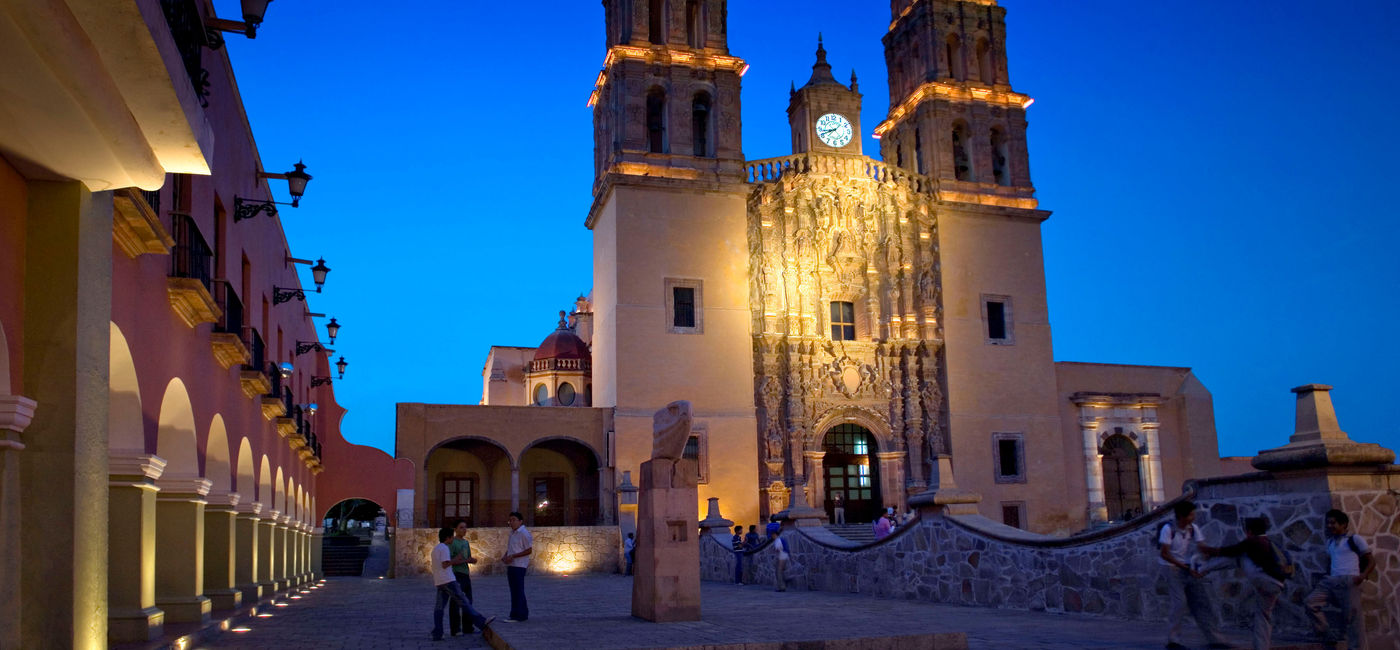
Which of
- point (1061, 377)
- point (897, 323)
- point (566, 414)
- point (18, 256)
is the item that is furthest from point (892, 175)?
point (18, 256)

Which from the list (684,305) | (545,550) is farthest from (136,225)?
(684,305)

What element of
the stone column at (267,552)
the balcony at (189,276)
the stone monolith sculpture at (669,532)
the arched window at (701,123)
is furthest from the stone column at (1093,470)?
the balcony at (189,276)

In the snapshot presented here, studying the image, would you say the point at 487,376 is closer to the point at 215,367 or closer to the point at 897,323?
the point at 897,323

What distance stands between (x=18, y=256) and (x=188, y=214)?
433 centimetres

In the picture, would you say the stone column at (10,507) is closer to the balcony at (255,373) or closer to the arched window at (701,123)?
the balcony at (255,373)

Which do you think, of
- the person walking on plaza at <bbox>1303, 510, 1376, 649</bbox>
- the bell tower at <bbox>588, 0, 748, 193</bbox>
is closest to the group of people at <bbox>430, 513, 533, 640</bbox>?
the person walking on plaza at <bbox>1303, 510, 1376, 649</bbox>

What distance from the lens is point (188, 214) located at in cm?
1052

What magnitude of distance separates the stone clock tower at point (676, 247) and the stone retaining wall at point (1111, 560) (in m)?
11.7

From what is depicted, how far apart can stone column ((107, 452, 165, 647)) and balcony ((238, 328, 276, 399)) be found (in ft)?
15.8

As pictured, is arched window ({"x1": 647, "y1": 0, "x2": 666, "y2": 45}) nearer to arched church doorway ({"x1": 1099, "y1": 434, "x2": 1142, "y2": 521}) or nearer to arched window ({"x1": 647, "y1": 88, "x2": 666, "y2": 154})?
arched window ({"x1": 647, "y1": 88, "x2": 666, "y2": 154})

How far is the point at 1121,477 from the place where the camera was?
35062 mm

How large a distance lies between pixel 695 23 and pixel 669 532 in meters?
24.3

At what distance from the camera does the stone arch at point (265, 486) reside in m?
17.7

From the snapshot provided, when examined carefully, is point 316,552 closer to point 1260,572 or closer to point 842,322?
point 842,322
